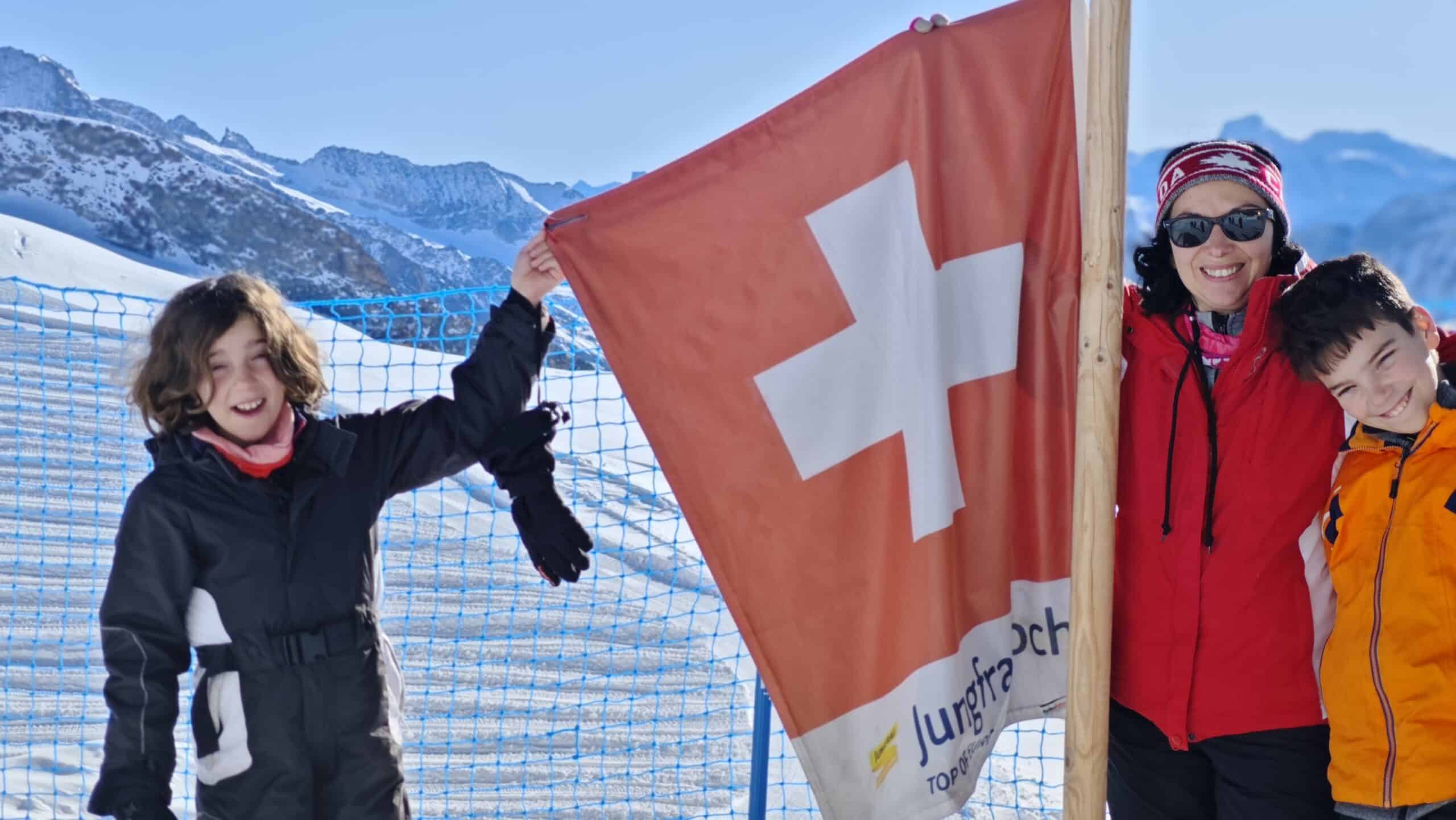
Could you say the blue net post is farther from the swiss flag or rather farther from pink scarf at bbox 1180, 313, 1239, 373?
pink scarf at bbox 1180, 313, 1239, 373

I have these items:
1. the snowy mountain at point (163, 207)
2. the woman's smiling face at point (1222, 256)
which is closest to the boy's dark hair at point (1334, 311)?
the woman's smiling face at point (1222, 256)

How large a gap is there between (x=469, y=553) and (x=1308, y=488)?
230 inches

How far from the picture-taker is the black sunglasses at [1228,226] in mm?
2018

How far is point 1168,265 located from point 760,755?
149 cm

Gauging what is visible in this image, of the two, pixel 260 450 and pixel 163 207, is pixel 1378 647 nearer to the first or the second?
pixel 260 450

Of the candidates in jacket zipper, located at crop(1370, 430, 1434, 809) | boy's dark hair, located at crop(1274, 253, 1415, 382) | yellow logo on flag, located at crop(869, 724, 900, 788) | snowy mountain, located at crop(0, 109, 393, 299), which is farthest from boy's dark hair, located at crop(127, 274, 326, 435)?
snowy mountain, located at crop(0, 109, 393, 299)

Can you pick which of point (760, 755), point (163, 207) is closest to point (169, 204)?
point (163, 207)

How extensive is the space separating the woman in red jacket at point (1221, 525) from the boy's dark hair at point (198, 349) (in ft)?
5.08

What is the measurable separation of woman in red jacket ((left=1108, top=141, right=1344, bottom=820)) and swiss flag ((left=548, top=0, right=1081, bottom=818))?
0.20m

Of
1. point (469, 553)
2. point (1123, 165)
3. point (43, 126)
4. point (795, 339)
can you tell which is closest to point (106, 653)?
point (795, 339)

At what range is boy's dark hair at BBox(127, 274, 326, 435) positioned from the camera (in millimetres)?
2078

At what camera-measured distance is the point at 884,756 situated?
2.17 metres

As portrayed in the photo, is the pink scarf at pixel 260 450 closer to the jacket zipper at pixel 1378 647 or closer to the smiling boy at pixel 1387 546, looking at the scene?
the smiling boy at pixel 1387 546

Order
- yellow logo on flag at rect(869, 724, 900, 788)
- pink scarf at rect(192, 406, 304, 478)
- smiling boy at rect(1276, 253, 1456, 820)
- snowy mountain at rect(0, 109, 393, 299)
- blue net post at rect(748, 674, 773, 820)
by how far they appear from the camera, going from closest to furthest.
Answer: smiling boy at rect(1276, 253, 1456, 820) < pink scarf at rect(192, 406, 304, 478) < yellow logo on flag at rect(869, 724, 900, 788) < blue net post at rect(748, 674, 773, 820) < snowy mountain at rect(0, 109, 393, 299)
